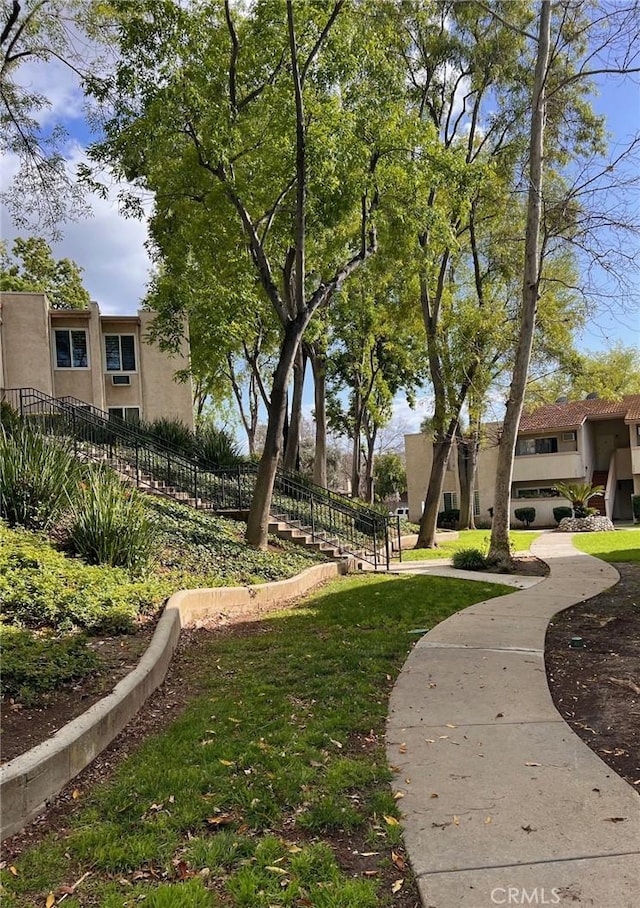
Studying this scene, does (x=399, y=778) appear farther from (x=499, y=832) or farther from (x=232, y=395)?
(x=232, y=395)

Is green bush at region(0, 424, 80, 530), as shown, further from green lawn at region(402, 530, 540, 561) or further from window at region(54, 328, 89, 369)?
window at region(54, 328, 89, 369)

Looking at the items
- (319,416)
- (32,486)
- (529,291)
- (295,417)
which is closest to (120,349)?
(295,417)

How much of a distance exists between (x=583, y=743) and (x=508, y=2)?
16.8 m

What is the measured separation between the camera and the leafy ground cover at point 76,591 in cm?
462

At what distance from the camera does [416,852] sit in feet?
9.20

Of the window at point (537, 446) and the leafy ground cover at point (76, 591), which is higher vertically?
the window at point (537, 446)

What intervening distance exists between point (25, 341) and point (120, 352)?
346cm

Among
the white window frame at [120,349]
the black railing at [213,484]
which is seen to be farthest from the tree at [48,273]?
the black railing at [213,484]

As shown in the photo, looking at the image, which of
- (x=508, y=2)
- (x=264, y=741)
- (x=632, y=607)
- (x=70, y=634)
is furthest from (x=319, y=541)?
(x=508, y=2)

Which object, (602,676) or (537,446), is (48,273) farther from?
(602,676)

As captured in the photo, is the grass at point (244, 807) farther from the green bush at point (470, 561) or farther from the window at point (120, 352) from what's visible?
the window at point (120, 352)

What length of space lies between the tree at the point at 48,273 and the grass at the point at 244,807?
32.7 m

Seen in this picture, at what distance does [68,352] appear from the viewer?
2298cm

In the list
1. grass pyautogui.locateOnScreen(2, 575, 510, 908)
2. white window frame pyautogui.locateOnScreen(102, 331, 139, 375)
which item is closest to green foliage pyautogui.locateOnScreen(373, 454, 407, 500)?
→ white window frame pyautogui.locateOnScreen(102, 331, 139, 375)
